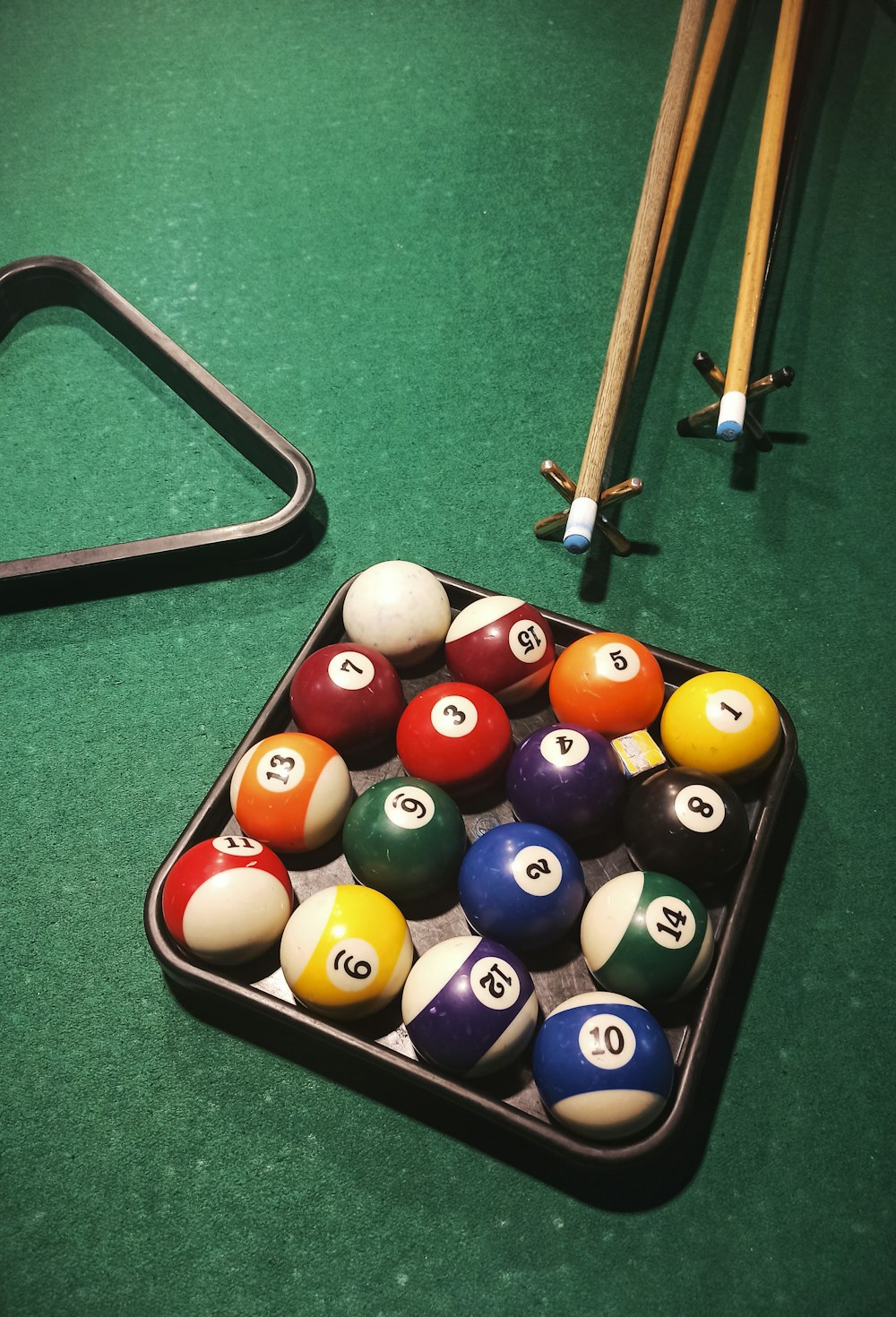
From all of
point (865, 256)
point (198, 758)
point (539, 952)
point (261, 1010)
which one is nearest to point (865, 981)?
point (539, 952)

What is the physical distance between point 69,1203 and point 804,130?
12.4ft

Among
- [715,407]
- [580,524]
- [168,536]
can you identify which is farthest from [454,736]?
[715,407]

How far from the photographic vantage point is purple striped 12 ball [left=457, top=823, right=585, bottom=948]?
5.64 ft

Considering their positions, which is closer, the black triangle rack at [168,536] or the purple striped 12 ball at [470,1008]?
the purple striped 12 ball at [470,1008]

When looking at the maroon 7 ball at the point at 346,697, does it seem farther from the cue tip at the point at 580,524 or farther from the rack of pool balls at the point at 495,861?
the cue tip at the point at 580,524

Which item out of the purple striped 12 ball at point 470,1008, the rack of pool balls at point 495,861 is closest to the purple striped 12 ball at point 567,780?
the rack of pool balls at point 495,861

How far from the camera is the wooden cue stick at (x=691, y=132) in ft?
Result: 8.67

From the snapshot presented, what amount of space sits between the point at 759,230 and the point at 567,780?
1.70 m

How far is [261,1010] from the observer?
169 centimetres

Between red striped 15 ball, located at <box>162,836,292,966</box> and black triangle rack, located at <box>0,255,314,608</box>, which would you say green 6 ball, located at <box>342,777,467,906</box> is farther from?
black triangle rack, located at <box>0,255,314,608</box>

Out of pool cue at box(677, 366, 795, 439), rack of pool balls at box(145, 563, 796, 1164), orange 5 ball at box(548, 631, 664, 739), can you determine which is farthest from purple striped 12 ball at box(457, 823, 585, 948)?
pool cue at box(677, 366, 795, 439)

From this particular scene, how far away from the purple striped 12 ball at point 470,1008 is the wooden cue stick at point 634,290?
97cm

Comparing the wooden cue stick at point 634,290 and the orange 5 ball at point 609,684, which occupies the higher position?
the wooden cue stick at point 634,290

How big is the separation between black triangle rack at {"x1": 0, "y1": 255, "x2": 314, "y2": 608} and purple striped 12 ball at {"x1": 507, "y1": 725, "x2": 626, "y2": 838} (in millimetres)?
953
